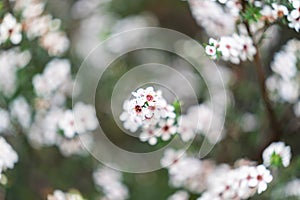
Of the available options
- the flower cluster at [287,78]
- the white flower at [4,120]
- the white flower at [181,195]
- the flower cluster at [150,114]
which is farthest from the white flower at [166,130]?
the white flower at [4,120]

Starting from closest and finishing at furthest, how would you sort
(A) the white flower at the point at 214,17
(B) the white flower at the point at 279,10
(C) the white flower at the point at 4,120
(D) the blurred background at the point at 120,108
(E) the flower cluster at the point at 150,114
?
(E) the flower cluster at the point at 150,114 → (B) the white flower at the point at 279,10 → (A) the white flower at the point at 214,17 → (C) the white flower at the point at 4,120 → (D) the blurred background at the point at 120,108

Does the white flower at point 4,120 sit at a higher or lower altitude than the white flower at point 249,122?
higher

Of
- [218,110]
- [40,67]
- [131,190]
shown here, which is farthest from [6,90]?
[218,110]

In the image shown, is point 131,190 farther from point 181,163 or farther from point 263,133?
point 263,133

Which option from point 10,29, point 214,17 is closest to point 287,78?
point 214,17

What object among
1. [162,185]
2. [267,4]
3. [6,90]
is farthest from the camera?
[162,185]

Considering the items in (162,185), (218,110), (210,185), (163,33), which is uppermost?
(163,33)

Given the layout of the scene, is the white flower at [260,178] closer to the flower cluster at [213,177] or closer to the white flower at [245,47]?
the flower cluster at [213,177]
